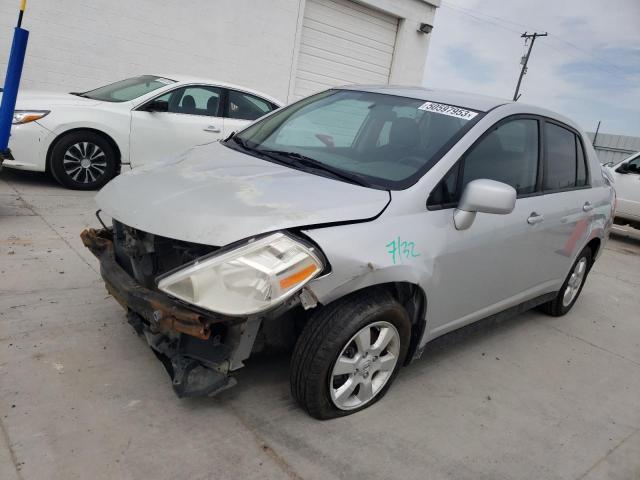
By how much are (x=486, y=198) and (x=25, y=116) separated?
17.4 feet

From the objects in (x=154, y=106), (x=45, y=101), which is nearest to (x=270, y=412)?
(x=154, y=106)

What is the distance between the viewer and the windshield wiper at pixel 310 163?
2822 millimetres

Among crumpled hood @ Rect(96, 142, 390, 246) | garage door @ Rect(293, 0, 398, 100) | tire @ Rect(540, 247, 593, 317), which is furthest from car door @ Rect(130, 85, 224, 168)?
garage door @ Rect(293, 0, 398, 100)

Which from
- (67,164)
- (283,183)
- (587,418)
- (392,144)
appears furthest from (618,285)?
(67,164)

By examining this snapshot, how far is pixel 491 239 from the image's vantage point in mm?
3109

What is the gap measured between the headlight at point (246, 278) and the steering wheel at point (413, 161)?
97cm

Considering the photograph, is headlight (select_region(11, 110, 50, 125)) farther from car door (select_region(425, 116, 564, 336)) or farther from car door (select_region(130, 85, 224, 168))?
car door (select_region(425, 116, 564, 336))

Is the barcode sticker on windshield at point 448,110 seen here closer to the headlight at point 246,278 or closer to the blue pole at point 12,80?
the headlight at point 246,278

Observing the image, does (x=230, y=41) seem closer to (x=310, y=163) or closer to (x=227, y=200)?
(x=310, y=163)

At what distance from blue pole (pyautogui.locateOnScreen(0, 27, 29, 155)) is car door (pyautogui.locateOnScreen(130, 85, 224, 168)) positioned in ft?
6.19

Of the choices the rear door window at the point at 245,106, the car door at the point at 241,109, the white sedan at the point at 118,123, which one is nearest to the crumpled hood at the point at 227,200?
the white sedan at the point at 118,123

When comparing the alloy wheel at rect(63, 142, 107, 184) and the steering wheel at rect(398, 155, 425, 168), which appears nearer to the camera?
the steering wheel at rect(398, 155, 425, 168)

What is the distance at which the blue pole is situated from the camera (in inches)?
181

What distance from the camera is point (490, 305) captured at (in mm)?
3418
